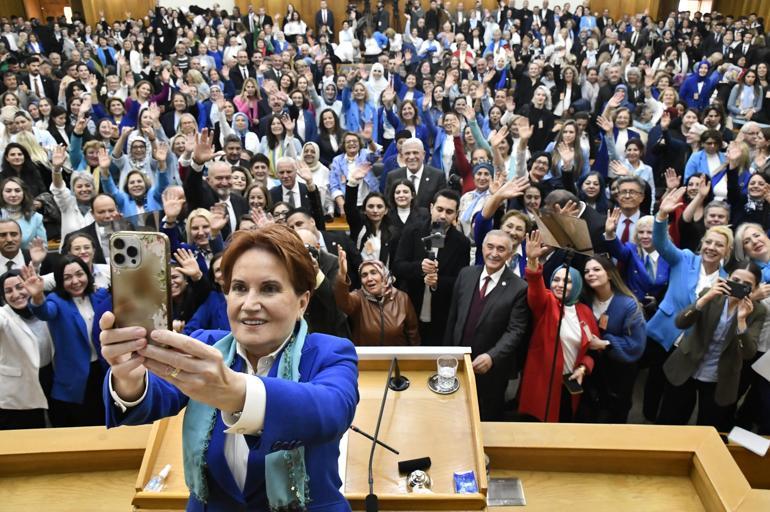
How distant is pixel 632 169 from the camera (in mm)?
5387

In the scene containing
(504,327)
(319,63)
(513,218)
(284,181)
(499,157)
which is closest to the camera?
(504,327)

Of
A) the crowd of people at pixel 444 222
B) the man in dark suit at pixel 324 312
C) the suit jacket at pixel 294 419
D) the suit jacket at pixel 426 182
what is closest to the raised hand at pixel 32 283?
the crowd of people at pixel 444 222

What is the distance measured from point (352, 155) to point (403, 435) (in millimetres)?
4114

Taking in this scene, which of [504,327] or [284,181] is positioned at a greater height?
[284,181]

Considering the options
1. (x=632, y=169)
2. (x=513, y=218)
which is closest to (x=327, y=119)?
(x=632, y=169)

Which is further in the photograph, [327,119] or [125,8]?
[125,8]

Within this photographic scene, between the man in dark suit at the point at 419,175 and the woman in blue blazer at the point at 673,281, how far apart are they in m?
1.88

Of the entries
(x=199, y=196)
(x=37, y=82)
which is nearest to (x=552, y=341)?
(x=199, y=196)

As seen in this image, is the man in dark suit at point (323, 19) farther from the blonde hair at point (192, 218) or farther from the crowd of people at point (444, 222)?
the blonde hair at point (192, 218)

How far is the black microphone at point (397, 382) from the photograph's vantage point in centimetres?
202

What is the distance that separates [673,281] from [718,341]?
0.50 metres

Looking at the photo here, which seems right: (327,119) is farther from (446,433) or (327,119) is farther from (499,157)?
(446,433)

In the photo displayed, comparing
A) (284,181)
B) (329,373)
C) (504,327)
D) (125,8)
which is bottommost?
(504,327)

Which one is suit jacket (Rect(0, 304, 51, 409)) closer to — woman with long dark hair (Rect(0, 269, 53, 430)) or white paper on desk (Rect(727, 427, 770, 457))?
woman with long dark hair (Rect(0, 269, 53, 430))
